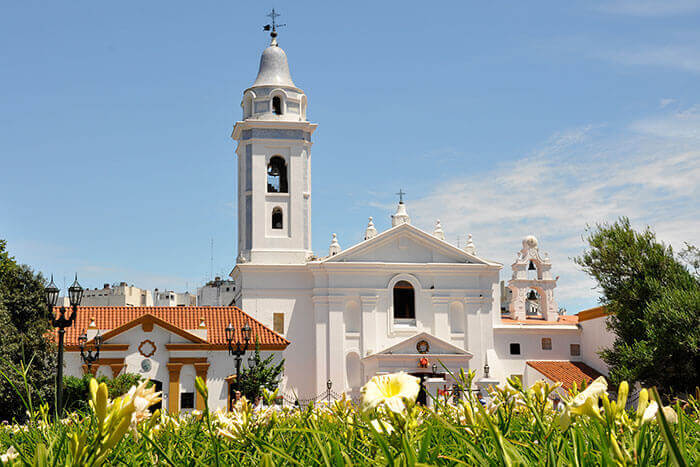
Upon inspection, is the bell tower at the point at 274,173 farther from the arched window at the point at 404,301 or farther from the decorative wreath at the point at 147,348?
the decorative wreath at the point at 147,348

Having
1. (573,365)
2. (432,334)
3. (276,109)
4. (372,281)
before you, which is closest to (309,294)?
(372,281)

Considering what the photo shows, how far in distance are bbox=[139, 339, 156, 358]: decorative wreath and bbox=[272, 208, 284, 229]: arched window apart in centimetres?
1203

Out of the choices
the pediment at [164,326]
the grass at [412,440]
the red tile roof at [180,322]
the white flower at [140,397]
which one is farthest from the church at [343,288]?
the white flower at [140,397]

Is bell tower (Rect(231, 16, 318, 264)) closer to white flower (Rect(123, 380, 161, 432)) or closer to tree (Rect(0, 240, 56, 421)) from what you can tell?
tree (Rect(0, 240, 56, 421))

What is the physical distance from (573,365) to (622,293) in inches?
359

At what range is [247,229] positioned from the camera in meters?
40.2

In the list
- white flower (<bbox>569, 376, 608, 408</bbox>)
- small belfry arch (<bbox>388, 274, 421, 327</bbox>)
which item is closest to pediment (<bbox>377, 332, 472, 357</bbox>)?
small belfry arch (<bbox>388, 274, 421, 327</bbox>)

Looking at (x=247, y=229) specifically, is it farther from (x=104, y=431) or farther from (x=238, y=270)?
(x=104, y=431)

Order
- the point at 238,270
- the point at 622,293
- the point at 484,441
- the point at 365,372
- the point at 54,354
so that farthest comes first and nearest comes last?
the point at 238,270 < the point at 365,372 < the point at 622,293 < the point at 54,354 < the point at 484,441

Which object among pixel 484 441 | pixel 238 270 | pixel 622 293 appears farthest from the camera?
pixel 238 270

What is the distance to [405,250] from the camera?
3988 cm

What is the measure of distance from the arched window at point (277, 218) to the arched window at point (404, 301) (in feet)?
23.4

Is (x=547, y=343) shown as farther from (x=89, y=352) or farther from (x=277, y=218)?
(x=89, y=352)

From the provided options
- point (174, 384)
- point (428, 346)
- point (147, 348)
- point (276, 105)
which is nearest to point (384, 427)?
point (174, 384)
